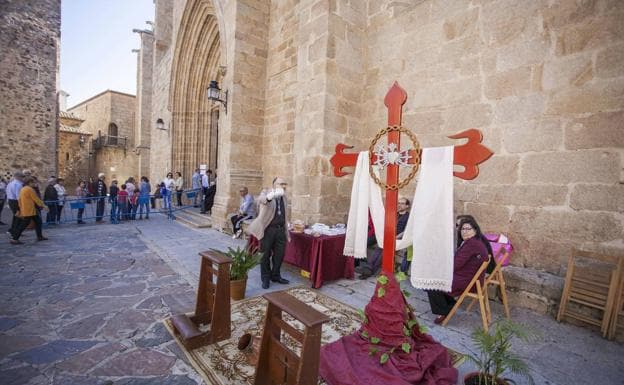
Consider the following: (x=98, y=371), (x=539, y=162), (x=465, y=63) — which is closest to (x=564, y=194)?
(x=539, y=162)

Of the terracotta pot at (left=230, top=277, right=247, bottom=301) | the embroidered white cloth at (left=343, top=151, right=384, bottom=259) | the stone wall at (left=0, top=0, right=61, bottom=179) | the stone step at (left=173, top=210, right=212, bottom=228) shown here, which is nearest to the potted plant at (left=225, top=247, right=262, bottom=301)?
the terracotta pot at (left=230, top=277, right=247, bottom=301)

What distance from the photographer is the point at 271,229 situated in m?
4.29

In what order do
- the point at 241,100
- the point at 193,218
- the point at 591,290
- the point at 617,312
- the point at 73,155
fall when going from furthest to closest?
1. the point at 73,155
2. the point at 193,218
3. the point at 241,100
4. the point at 591,290
5. the point at 617,312

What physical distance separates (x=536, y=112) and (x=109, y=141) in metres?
29.3

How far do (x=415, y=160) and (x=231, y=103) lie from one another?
657cm

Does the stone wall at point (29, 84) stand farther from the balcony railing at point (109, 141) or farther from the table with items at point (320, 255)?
the table with items at point (320, 255)

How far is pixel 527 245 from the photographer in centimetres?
382

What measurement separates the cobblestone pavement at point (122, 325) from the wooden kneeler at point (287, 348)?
0.69m

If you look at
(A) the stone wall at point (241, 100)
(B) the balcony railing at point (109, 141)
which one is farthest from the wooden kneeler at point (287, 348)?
(B) the balcony railing at point (109, 141)

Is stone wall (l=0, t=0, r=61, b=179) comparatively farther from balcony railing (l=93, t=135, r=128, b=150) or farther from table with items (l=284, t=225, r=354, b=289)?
table with items (l=284, t=225, r=354, b=289)

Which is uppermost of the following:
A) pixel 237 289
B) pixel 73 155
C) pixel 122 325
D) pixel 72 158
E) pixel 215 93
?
pixel 215 93

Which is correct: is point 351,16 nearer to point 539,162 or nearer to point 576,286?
point 539,162

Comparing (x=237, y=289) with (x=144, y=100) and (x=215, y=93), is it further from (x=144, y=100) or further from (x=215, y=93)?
(x=144, y=100)

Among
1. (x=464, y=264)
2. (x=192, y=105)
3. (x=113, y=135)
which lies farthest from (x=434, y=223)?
(x=113, y=135)
